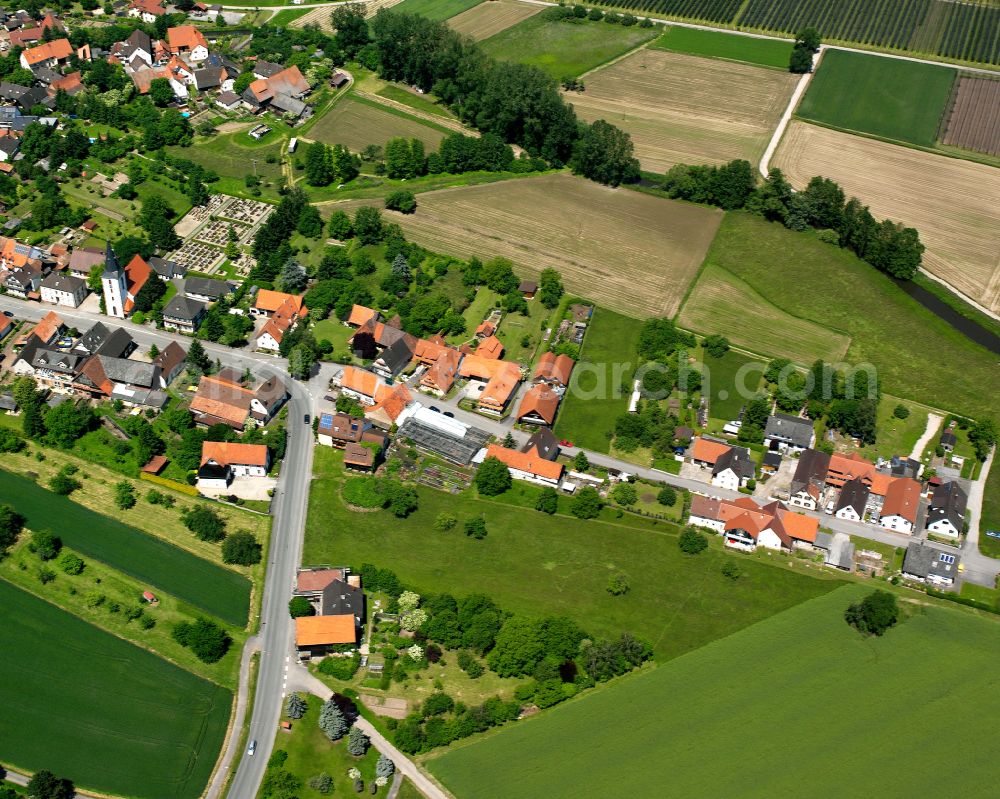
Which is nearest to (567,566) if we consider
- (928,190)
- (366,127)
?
(928,190)

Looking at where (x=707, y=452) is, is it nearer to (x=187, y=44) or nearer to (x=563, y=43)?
(x=563, y=43)

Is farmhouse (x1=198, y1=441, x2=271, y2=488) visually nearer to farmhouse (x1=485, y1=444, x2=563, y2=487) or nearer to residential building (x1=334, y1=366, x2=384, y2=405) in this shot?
residential building (x1=334, y1=366, x2=384, y2=405)

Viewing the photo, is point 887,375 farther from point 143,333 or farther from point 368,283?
point 143,333

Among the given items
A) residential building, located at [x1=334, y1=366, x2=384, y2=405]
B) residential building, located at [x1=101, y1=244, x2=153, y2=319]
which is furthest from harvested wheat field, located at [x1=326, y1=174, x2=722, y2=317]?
residential building, located at [x1=334, y1=366, x2=384, y2=405]

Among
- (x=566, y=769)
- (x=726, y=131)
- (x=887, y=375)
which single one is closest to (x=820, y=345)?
(x=887, y=375)

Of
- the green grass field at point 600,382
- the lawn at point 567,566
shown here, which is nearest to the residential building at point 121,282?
the lawn at point 567,566

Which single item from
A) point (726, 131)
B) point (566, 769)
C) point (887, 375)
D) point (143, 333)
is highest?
point (726, 131)

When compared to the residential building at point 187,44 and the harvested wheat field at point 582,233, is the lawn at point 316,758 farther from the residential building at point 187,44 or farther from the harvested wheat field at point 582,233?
the residential building at point 187,44
